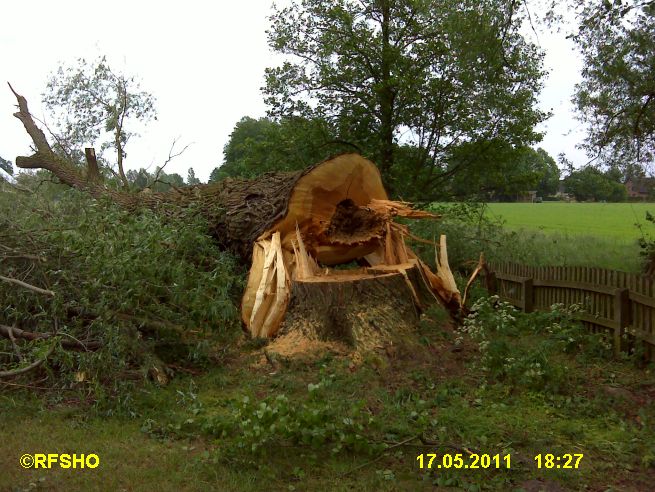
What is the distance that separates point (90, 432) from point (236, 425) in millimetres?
1059

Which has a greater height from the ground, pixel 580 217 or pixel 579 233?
pixel 580 217

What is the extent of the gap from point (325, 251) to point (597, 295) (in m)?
3.04

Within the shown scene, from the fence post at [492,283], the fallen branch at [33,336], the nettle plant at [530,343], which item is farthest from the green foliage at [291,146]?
the fallen branch at [33,336]

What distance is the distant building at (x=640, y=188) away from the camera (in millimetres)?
9992

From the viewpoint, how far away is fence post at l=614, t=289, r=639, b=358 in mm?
5742

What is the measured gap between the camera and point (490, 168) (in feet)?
38.3

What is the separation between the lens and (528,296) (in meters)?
7.32

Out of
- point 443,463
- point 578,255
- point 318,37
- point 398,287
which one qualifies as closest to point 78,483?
point 443,463

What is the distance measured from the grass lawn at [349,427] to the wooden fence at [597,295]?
44 cm

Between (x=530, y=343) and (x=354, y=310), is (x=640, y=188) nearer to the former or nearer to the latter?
(x=530, y=343)

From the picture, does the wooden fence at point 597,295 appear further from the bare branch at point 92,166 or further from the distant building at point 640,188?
the bare branch at point 92,166

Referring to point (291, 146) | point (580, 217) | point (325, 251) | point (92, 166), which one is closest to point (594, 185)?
point (580, 217)

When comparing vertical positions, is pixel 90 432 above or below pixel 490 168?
below

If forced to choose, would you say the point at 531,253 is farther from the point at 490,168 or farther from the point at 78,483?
the point at 78,483
